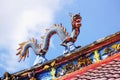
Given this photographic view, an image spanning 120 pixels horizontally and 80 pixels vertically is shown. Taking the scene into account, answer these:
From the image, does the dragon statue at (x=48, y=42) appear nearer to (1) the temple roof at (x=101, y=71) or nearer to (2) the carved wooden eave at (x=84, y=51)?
(2) the carved wooden eave at (x=84, y=51)

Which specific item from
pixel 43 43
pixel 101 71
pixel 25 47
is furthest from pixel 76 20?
pixel 101 71

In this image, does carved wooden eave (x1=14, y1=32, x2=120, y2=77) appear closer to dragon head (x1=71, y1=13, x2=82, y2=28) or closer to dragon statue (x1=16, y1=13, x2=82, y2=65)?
dragon statue (x1=16, y1=13, x2=82, y2=65)

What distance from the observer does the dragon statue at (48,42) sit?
11.2 m

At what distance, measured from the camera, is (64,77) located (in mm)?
10594

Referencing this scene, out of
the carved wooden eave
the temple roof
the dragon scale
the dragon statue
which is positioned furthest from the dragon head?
the temple roof

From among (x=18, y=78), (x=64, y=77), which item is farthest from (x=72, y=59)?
(x=18, y=78)

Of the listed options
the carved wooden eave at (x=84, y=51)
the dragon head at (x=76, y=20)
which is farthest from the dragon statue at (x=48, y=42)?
the carved wooden eave at (x=84, y=51)

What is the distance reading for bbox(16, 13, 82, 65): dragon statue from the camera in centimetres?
1117

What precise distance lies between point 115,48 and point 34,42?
337 centimetres

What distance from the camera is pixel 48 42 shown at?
11.9m

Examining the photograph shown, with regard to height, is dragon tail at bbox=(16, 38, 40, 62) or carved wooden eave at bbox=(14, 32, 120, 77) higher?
→ dragon tail at bbox=(16, 38, 40, 62)

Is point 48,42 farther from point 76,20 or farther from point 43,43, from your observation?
point 76,20

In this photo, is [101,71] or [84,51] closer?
[101,71]

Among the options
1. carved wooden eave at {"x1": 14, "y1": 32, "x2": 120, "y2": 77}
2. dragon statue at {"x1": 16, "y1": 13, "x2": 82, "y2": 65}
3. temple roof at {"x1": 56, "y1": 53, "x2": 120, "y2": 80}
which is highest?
dragon statue at {"x1": 16, "y1": 13, "x2": 82, "y2": 65}
